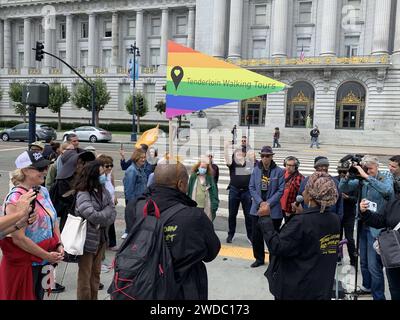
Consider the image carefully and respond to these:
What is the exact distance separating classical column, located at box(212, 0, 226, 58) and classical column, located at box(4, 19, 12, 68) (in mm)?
38158

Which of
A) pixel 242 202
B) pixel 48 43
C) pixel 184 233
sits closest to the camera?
pixel 184 233

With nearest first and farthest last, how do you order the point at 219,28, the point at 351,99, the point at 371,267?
the point at 371,267
the point at 351,99
the point at 219,28

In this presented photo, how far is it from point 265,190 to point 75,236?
3.21 m

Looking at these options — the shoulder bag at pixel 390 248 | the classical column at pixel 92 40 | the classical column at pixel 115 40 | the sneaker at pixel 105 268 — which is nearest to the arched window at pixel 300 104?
the classical column at pixel 115 40

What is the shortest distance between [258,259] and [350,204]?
5.28 ft

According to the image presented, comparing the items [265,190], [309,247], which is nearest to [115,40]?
[265,190]

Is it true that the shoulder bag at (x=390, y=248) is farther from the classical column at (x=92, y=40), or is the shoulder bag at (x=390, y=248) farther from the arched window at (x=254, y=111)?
the classical column at (x=92, y=40)

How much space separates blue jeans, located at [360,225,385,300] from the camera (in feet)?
15.6

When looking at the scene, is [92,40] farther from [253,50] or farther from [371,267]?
[371,267]

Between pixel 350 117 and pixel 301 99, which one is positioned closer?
pixel 350 117

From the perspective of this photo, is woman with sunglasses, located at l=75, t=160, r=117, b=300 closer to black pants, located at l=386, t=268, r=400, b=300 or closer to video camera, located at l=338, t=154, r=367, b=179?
video camera, located at l=338, t=154, r=367, b=179

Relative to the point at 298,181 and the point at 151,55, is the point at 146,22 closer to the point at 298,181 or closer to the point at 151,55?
the point at 151,55

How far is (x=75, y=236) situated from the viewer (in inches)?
163

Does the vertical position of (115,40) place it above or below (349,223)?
above
